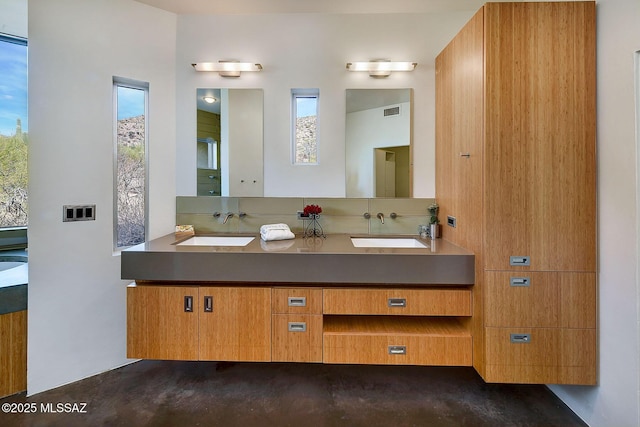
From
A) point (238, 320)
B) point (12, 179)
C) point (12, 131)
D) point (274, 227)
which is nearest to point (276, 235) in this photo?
point (274, 227)

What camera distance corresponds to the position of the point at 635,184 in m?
1.32

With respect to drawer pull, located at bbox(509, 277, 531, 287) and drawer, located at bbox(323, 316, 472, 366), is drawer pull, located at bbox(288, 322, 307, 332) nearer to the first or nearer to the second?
drawer, located at bbox(323, 316, 472, 366)

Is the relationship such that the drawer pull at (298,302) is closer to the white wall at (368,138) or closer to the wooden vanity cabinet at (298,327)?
the wooden vanity cabinet at (298,327)

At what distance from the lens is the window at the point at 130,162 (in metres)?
2.17

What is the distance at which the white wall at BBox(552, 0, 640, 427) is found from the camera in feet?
4.39

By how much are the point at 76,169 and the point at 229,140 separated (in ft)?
3.39

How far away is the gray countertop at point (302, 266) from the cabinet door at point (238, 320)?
0.08m

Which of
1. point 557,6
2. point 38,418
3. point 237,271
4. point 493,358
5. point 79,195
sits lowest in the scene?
point 38,418

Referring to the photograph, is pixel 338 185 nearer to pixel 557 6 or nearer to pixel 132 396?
pixel 557 6

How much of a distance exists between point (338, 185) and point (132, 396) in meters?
2.00

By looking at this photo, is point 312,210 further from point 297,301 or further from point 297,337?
point 297,337

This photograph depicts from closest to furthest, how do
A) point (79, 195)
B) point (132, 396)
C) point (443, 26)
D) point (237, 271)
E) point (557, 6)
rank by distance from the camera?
point (557, 6) → point (237, 271) → point (132, 396) → point (79, 195) → point (443, 26)

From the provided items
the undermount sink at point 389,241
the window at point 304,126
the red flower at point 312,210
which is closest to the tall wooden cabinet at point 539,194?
the undermount sink at point 389,241

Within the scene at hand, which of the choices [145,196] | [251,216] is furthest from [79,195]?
[251,216]
